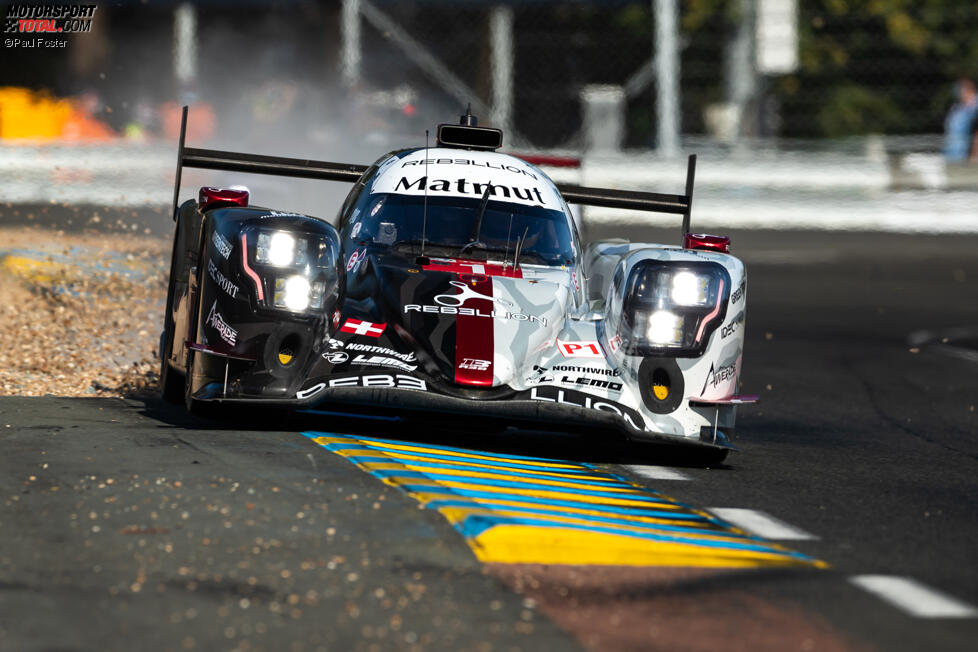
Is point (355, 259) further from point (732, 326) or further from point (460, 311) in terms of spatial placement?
point (732, 326)

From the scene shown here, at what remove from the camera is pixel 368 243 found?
7887 millimetres

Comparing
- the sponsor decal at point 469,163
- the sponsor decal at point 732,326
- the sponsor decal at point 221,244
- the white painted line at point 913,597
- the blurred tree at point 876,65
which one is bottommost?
the white painted line at point 913,597

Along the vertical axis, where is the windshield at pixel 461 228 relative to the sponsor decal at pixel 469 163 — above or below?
below

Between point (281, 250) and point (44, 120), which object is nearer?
point (281, 250)

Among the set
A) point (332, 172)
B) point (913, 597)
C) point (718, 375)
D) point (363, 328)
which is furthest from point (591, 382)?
point (332, 172)

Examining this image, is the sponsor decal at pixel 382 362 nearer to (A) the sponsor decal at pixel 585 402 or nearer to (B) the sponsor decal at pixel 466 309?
(B) the sponsor decal at pixel 466 309

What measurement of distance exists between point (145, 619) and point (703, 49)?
66.3ft

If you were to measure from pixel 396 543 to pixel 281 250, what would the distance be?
Answer: 84.8 inches

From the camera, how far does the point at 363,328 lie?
701 cm

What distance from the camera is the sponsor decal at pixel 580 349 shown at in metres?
7.07

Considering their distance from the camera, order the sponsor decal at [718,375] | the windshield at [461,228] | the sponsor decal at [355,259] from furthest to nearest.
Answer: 1. the windshield at [461,228]
2. the sponsor decal at [355,259]
3. the sponsor decal at [718,375]

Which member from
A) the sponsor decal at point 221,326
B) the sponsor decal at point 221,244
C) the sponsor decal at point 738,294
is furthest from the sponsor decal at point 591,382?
the sponsor decal at point 221,244

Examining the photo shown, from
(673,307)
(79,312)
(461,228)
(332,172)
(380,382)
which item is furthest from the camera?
(79,312)

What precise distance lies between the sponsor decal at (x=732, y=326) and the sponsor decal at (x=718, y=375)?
0.13 meters
